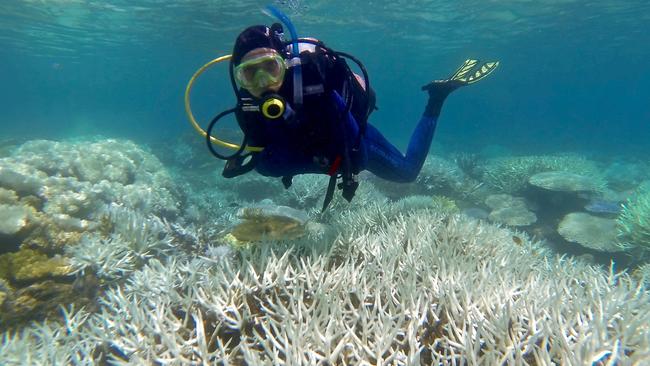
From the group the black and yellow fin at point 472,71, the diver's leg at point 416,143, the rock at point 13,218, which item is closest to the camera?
the rock at point 13,218

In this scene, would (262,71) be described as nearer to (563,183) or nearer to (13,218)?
(13,218)

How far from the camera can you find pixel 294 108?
3.75 meters

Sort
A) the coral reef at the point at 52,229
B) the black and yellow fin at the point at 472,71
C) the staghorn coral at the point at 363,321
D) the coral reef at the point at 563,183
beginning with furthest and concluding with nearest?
the coral reef at the point at 563,183 < the black and yellow fin at the point at 472,71 < the coral reef at the point at 52,229 < the staghorn coral at the point at 363,321

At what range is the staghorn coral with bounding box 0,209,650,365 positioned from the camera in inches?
92.1

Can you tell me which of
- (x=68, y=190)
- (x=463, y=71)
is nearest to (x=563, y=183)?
(x=463, y=71)

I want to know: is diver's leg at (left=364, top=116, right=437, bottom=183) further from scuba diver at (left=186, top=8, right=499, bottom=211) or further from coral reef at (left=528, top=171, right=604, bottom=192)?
coral reef at (left=528, top=171, right=604, bottom=192)

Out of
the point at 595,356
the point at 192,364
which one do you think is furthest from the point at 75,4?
the point at 595,356

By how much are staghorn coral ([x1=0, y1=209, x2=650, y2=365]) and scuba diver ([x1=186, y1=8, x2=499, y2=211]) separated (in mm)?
1166

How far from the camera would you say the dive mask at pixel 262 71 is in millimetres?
3641

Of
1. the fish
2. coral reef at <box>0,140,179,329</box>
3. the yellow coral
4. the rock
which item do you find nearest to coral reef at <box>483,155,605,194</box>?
the fish

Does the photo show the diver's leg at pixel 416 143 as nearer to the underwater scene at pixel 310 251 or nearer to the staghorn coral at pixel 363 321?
the underwater scene at pixel 310 251

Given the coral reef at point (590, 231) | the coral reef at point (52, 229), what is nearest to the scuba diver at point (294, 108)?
the coral reef at point (52, 229)

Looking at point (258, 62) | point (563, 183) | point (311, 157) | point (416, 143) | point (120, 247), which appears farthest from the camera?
point (563, 183)

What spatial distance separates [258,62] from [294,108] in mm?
587
